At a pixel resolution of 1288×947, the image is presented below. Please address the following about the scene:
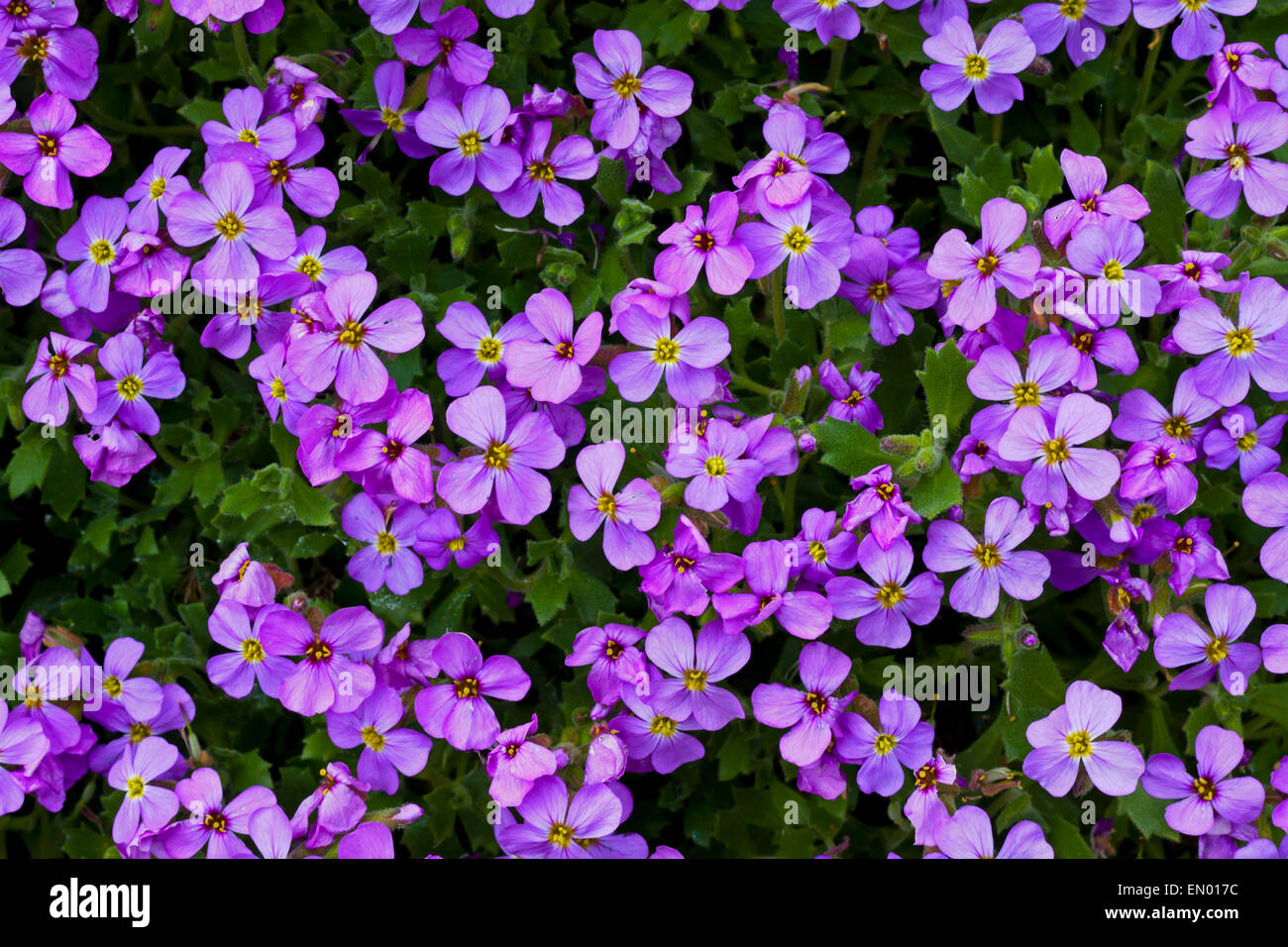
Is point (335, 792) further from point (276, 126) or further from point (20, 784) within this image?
point (276, 126)

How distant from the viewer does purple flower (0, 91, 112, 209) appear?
2928mm

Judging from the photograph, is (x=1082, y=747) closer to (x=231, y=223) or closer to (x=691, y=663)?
(x=691, y=663)

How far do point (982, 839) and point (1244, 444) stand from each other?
1.13m

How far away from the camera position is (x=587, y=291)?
2846 mm

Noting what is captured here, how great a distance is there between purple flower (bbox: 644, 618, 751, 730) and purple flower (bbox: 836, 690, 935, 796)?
11.6 inches

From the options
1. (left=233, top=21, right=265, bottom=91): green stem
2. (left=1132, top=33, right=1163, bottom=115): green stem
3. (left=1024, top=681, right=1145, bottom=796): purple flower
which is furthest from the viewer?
(left=1132, top=33, right=1163, bottom=115): green stem

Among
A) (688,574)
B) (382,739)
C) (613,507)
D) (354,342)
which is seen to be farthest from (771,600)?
(354,342)

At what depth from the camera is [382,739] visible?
2812mm

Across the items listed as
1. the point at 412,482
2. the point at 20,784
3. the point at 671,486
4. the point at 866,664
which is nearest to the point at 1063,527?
the point at 866,664

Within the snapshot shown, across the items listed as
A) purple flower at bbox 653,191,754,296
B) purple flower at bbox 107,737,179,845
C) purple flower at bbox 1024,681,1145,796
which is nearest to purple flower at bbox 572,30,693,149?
purple flower at bbox 653,191,754,296

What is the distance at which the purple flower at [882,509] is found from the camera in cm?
250

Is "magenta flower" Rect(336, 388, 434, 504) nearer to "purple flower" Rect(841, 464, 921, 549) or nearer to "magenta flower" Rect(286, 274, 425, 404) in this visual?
"magenta flower" Rect(286, 274, 425, 404)

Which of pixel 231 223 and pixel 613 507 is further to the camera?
pixel 231 223
